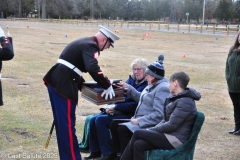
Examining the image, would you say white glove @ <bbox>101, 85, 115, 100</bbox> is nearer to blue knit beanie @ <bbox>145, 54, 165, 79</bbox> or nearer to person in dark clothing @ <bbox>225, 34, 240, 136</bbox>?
blue knit beanie @ <bbox>145, 54, 165, 79</bbox>

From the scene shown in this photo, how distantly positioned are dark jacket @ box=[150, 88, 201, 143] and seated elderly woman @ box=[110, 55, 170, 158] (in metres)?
0.33

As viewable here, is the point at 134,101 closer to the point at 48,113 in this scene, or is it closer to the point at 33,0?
the point at 48,113

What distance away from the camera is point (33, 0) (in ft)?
271

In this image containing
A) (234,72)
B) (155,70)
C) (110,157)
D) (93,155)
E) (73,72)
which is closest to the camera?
(155,70)

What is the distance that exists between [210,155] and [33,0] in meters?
81.7

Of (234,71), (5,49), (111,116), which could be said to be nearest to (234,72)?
(234,71)

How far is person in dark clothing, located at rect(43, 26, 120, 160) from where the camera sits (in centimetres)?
456

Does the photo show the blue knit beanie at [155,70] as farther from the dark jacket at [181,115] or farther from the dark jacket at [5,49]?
the dark jacket at [5,49]

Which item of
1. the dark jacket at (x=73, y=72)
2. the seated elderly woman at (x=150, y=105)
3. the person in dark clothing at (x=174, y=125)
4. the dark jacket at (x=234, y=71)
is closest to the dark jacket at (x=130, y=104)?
the seated elderly woman at (x=150, y=105)

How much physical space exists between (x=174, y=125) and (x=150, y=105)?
0.67 meters

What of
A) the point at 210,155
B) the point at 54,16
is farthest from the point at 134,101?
the point at 54,16

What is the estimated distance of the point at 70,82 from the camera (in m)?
4.62

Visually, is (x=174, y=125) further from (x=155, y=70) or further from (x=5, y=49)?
(x=5, y=49)

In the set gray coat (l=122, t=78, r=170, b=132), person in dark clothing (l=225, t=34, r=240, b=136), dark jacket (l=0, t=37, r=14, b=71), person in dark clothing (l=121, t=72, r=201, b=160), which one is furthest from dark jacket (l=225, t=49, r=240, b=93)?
dark jacket (l=0, t=37, r=14, b=71)
